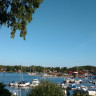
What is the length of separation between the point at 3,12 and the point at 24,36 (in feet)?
8.16

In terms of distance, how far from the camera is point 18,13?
42.9ft

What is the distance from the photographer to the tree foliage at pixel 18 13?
12.9 m

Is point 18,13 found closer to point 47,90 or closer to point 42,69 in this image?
point 47,90

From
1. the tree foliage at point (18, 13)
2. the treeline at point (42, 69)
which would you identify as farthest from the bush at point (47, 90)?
the treeline at point (42, 69)

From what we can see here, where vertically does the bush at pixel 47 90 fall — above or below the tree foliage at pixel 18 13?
below

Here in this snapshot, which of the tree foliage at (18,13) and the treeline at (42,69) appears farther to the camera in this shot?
the treeline at (42,69)

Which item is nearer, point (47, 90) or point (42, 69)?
point (47, 90)

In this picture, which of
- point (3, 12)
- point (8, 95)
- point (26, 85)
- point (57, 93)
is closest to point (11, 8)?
point (3, 12)

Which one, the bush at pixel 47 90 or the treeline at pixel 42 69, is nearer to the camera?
the bush at pixel 47 90

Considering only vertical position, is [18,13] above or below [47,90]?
above

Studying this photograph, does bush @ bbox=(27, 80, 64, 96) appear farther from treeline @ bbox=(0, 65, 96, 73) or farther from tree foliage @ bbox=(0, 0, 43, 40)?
treeline @ bbox=(0, 65, 96, 73)

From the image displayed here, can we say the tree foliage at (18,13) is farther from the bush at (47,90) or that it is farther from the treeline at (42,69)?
the treeline at (42,69)

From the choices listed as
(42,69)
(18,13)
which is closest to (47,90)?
(18,13)

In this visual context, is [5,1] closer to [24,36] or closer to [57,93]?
[24,36]
